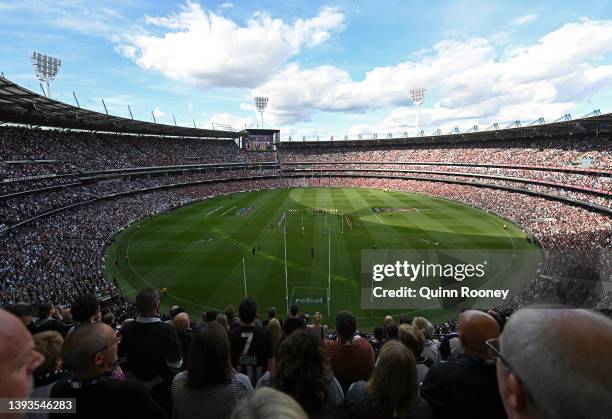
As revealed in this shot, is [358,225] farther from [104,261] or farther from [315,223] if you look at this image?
[104,261]

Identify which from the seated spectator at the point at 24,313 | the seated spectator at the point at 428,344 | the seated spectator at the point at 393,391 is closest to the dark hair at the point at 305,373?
the seated spectator at the point at 393,391

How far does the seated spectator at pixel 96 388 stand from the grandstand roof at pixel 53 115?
3561 centimetres

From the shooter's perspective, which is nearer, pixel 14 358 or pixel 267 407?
pixel 267 407

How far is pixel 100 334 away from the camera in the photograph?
3381 millimetres

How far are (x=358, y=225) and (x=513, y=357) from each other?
43.3 metres

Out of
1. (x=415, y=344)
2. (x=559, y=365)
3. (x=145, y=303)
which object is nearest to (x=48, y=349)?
(x=145, y=303)

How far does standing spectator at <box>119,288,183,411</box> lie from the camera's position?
5078 mm

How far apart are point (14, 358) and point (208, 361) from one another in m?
1.88

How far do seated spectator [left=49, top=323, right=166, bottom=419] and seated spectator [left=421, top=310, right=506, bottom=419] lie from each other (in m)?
2.73

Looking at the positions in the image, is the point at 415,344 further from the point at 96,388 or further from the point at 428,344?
the point at 96,388

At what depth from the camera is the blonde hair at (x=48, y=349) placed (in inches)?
177

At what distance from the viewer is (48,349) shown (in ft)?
14.9

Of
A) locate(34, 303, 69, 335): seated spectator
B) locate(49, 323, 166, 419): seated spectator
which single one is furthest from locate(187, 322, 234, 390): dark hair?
locate(34, 303, 69, 335): seated spectator

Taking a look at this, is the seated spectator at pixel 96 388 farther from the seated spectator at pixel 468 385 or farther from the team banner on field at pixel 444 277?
the team banner on field at pixel 444 277
